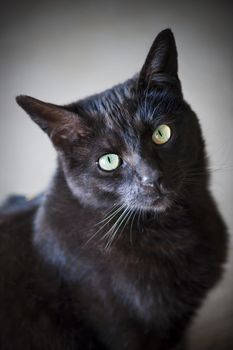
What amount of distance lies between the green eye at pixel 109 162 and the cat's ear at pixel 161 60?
23 centimetres

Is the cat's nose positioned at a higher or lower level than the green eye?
lower

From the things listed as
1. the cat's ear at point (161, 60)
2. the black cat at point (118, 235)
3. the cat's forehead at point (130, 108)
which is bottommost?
the black cat at point (118, 235)

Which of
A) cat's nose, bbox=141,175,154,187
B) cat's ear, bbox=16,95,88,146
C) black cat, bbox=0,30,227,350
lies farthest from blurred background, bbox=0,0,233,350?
cat's ear, bbox=16,95,88,146

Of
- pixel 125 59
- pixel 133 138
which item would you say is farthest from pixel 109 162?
pixel 125 59

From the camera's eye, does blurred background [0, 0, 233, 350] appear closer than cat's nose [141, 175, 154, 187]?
No

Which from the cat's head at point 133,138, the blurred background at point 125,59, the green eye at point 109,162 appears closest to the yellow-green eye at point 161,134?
the cat's head at point 133,138

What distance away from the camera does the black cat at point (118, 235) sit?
1181 mm

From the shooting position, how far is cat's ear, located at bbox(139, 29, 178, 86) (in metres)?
1.14

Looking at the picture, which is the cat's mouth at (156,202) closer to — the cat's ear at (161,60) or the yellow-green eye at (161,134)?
the yellow-green eye at (161,134)

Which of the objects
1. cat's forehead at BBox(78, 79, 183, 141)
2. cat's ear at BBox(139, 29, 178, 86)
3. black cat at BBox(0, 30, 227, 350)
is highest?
cat's ear at BBox(139, 29, 178, 86)

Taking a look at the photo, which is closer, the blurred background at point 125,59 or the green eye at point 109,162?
the green eye at point 109,162

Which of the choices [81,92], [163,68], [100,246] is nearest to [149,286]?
[100,246]

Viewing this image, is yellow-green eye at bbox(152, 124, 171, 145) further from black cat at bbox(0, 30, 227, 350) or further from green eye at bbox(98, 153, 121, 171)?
green eye at bbox(98, 153, 121, 171)

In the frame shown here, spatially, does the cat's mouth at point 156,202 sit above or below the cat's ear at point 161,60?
below
